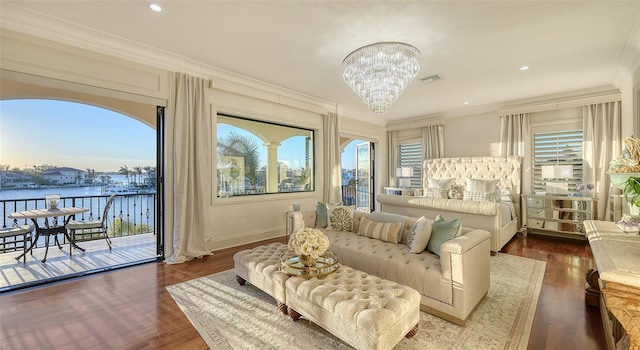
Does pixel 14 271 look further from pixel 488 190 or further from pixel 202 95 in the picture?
pixel 488 190

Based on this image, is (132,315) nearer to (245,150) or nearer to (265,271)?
(265,271)

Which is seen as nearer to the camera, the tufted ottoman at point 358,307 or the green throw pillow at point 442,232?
the tufted ottoman at point 358,307

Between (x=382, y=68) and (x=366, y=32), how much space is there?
1.45ft

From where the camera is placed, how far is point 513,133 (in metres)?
5.66

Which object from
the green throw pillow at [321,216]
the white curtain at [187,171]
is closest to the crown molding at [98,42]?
the white curtain at [187,171]

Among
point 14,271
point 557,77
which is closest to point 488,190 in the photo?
point 557,77

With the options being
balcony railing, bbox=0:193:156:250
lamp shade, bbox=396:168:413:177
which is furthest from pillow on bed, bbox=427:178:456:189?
balcony railing, bbox=0:193:156:250

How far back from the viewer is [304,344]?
1.94m

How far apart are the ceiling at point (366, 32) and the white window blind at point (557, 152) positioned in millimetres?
1239

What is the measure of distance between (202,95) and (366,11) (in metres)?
2.71

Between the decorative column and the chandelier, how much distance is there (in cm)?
254

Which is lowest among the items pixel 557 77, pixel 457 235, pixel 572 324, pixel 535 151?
pixel 572 324

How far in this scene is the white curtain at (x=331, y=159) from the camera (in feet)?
19.5

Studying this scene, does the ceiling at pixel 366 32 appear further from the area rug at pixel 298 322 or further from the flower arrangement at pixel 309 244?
the area rug at pixel 298 322
